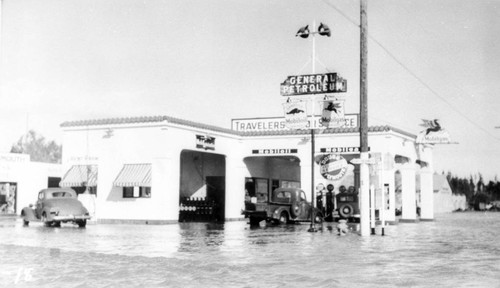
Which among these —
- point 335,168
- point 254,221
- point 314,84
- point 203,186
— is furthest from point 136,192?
point 314,84

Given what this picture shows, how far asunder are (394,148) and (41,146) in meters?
73.6

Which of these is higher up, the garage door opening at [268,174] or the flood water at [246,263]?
the garage door opening at [268,174]

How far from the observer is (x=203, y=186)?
35.9 meters

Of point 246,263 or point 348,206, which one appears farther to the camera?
point 348,206

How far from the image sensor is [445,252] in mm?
14211

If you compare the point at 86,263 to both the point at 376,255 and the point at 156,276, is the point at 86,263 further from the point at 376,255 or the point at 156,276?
the point at 376,255

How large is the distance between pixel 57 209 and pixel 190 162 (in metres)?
11.3

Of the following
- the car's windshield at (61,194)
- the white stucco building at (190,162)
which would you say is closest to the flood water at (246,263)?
the car's windshield at (61,194)

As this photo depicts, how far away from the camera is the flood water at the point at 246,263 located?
955 centimetres

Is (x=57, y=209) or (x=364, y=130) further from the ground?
(x=364, y=130)

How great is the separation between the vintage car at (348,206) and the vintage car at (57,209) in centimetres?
1235

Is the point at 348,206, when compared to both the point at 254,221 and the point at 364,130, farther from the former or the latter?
the point at 364,130

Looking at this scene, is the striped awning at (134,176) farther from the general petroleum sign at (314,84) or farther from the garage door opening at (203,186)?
the general petroleum sign at (314,84)

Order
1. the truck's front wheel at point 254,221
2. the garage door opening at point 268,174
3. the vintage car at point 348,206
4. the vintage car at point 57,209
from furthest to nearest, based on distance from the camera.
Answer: the garage door opening at point 268,174, the vintage car at point 348,206, the truck's front wheel at point 254,221, the vintage car at point 57,209
